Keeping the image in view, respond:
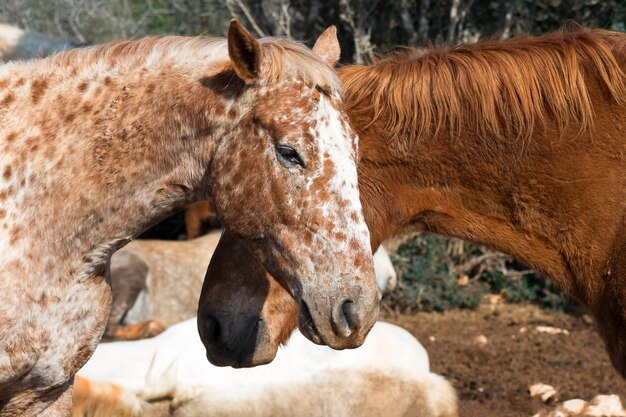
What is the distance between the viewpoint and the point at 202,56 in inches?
111

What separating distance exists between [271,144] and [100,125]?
1.84ft

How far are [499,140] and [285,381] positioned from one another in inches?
74.0

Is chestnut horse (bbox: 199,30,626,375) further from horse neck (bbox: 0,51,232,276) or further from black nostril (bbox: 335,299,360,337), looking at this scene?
black nostril (bbox: 335,299,360,337)

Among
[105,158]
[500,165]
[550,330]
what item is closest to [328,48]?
[500,165]

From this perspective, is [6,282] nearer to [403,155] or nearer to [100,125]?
[100,125]

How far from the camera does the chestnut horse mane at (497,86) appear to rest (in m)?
3.15

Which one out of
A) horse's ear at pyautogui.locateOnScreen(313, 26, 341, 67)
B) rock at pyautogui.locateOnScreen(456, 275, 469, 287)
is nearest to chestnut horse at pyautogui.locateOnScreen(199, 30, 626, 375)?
horse's ear at pyautogui.locateOnScreen(313, 26, 341, 67)

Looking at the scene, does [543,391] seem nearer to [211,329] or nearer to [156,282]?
[211,329]

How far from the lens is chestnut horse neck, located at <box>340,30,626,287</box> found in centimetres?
315

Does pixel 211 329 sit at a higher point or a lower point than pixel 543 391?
higher

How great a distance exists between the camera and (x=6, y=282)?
2.66m

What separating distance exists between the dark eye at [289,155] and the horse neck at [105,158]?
0.69ft

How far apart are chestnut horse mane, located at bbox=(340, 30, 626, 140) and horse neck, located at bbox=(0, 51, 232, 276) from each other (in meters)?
0.84

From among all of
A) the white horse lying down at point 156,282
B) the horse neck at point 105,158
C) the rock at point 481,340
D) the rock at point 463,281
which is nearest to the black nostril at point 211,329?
the horse neck at point 105,158
